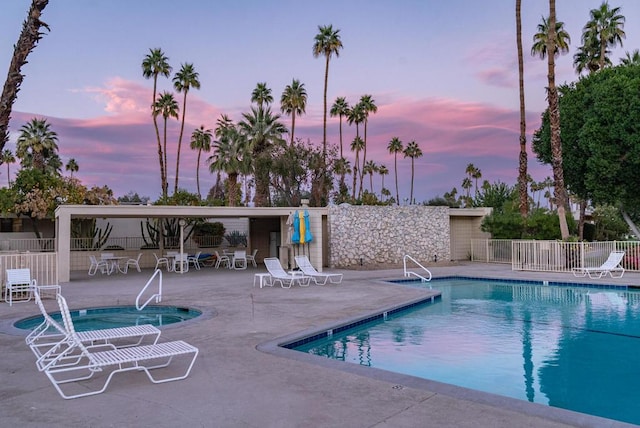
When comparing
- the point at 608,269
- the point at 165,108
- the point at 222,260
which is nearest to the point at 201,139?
the point at 165,108

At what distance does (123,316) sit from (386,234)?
13.6m

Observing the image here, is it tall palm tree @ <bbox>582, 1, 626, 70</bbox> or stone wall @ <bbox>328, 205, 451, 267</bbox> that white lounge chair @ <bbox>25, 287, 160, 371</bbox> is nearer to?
stone wall @ <bbox>328, 205, 451, 267</bbox>

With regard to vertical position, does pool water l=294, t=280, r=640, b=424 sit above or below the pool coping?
below

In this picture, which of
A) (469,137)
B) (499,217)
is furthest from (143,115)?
(499,217)

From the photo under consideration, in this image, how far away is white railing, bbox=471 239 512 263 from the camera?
23234mm

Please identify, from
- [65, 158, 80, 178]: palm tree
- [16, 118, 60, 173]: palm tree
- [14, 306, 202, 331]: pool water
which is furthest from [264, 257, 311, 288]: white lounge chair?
[65, 158, 80, 178]: palm tree

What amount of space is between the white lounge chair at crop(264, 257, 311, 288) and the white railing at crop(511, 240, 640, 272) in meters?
9.23

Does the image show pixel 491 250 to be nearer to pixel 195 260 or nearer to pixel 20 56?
pixel 195 260

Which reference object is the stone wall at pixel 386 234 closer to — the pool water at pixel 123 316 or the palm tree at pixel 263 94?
the pool water at pixel 123 316

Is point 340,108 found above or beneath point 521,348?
above

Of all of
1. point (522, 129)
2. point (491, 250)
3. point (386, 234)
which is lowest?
point (491, 250)

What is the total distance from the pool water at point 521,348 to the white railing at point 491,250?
34.7 feet

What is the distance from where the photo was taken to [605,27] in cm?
2795

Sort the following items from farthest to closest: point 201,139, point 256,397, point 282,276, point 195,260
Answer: point 201,139, point 195,260, point 282,276, point 256,397
